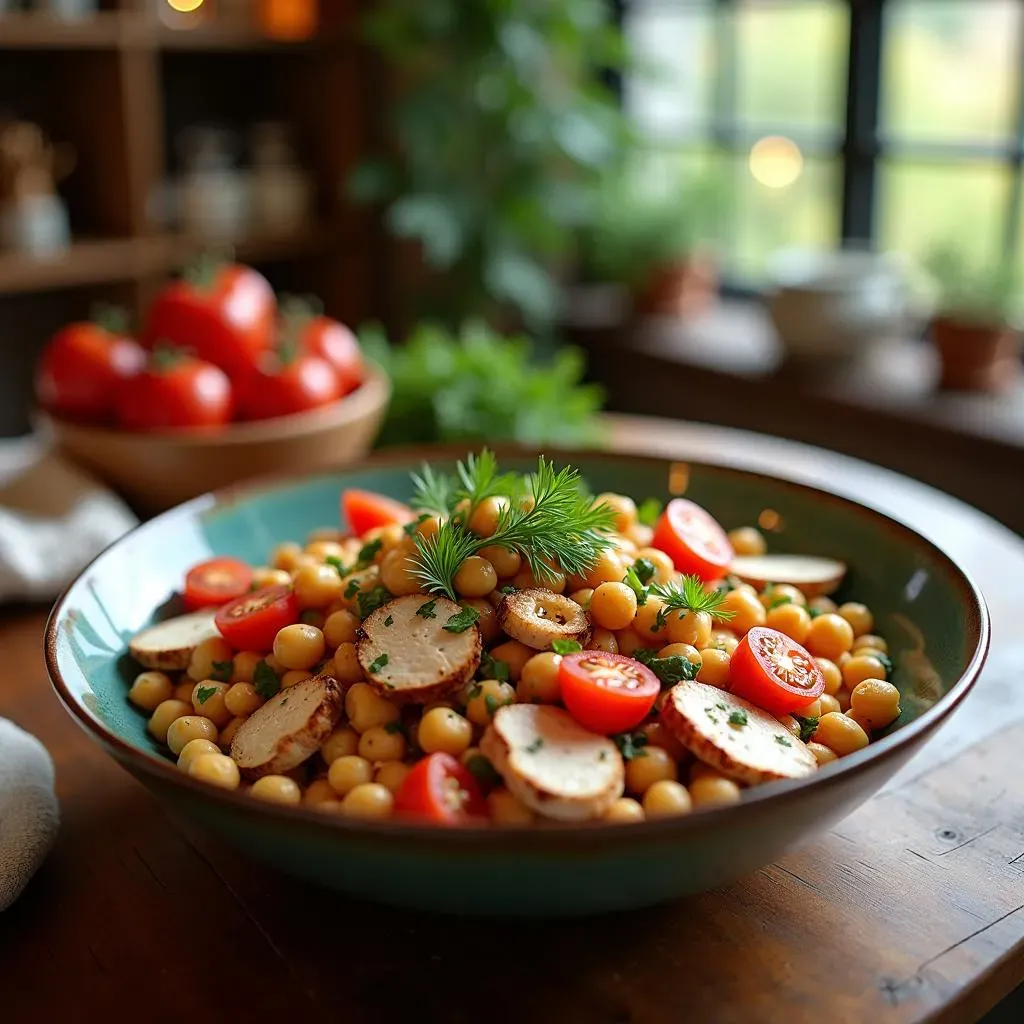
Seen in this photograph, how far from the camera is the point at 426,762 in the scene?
34.7 inches

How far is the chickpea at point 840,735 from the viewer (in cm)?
98

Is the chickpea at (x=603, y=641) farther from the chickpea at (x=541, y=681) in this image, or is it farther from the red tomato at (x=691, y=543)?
the red tomato at (x=691, y=543)

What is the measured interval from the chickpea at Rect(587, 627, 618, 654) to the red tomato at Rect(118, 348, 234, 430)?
2.88 feet

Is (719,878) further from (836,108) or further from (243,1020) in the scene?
(836,108)

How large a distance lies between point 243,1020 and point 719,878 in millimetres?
339

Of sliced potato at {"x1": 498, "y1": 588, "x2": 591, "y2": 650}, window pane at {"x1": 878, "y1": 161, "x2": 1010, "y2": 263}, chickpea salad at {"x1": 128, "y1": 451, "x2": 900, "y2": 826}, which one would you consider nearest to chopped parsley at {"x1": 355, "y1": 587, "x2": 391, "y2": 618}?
chickpea salad at {"x1": 128, "y1": 451, "x2": 900, "y2": 826}

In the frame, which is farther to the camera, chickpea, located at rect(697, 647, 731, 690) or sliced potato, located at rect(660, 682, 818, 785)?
chickpea, located at rect(697, 647, 731, 690)

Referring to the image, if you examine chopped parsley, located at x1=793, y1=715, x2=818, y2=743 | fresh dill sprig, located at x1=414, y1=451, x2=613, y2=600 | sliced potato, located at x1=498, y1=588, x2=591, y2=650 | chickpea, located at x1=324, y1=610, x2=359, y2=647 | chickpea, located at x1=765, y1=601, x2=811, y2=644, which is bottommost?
chopped parsley, located at x1=793, y1=715, x2=818, y2=743

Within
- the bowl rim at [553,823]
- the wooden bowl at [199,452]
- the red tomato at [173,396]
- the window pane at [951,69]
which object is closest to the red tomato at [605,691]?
the bowl rim at [553,823]

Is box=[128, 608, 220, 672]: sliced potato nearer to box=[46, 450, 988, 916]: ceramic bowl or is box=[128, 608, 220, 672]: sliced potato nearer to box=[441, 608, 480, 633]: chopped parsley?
box=[46, 450, 988, 916]: ceramic bowl

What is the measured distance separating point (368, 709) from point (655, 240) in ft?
8.89

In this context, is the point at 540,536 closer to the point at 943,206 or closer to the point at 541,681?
the point at 541,681

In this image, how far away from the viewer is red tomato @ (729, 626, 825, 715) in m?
0.98

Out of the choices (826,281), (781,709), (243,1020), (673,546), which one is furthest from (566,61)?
(243,1020)
